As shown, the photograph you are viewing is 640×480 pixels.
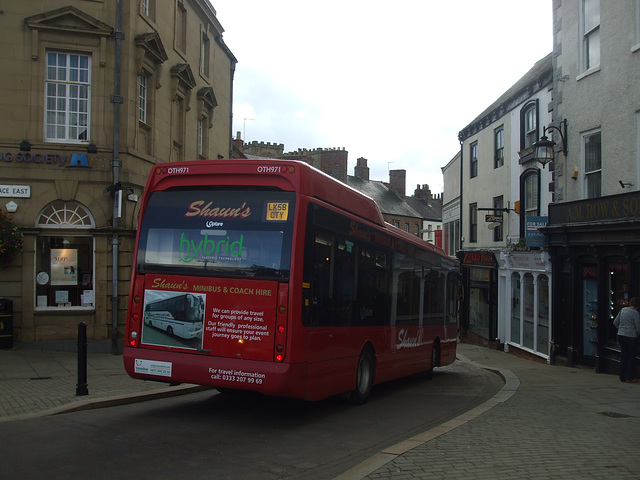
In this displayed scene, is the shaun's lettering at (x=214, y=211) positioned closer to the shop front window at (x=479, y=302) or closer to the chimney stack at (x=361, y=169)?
the shop front window at (x=479, y=302)

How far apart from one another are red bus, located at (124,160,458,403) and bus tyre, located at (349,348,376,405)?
0.66 meters

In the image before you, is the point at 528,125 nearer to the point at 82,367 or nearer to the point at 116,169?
the point at 116,169

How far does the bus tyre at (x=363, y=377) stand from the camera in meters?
9.65

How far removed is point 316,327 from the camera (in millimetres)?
7902

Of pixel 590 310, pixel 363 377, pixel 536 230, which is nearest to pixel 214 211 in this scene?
pixel 363 377

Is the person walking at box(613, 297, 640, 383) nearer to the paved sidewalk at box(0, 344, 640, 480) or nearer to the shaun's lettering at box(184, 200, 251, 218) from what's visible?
the paved sidewalk at box(0, 344, 640, 480)

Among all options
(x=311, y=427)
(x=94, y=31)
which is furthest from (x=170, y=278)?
(x=94, y=31)

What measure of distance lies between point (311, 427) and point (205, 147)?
54.4ft

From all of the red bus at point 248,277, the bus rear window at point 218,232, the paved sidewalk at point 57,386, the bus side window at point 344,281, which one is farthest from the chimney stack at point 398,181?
the bus rear window at point 218,232

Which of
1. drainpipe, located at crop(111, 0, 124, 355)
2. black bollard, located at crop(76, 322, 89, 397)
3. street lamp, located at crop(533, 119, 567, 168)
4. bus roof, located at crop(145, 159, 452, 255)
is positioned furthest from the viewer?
street lamp, located at crop(533, 119, 567, 168)

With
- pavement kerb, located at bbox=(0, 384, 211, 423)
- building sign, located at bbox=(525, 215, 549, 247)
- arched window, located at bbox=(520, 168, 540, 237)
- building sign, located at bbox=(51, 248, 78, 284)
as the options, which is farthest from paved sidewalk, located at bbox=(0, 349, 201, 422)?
arched window, located at bbox=(520, 168, 540, 237)

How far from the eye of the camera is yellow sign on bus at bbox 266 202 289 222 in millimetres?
7633

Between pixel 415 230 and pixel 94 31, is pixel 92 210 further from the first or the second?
pixel 415 230

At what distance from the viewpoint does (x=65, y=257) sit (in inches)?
600
